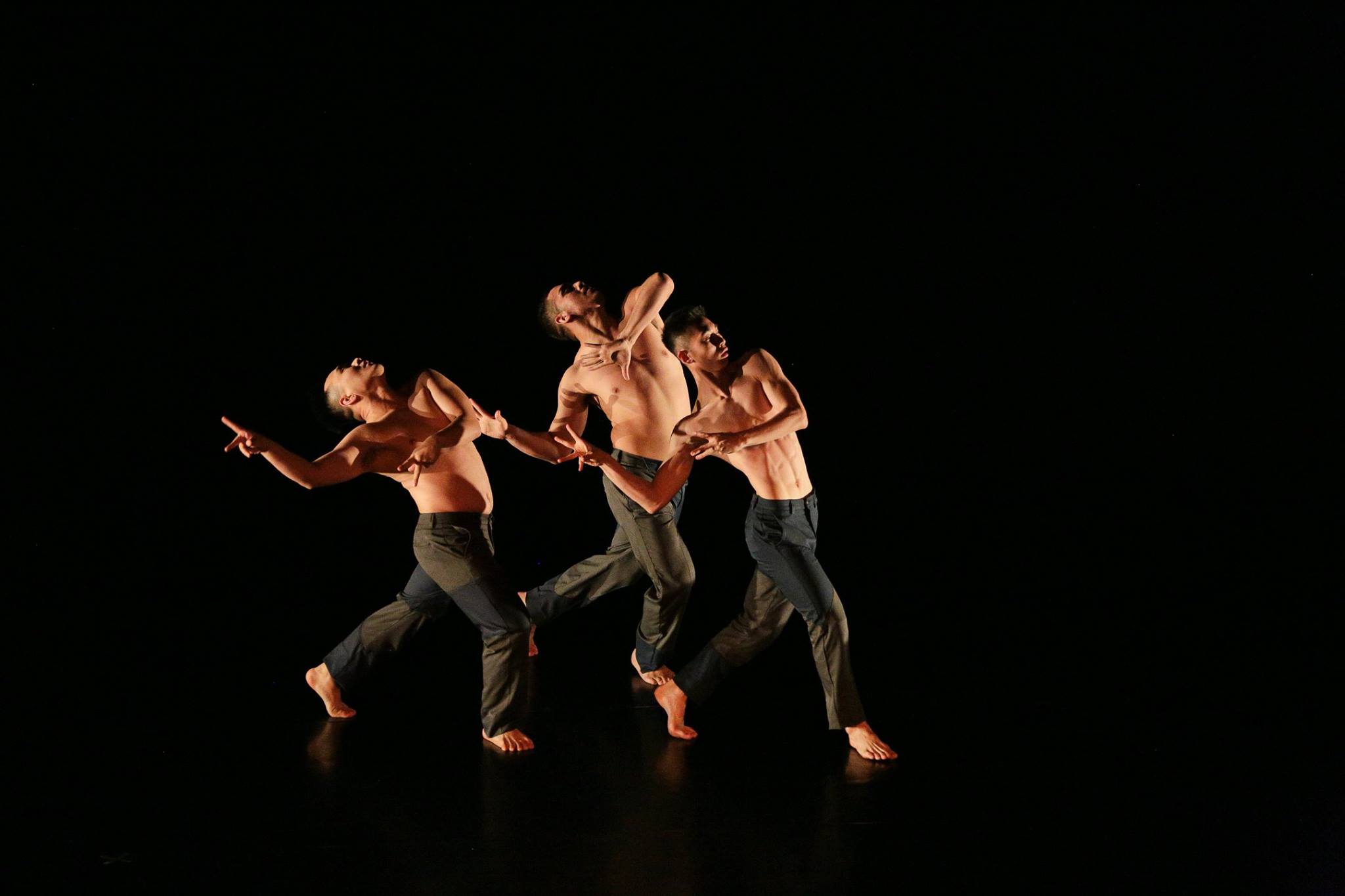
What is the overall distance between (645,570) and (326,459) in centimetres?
131

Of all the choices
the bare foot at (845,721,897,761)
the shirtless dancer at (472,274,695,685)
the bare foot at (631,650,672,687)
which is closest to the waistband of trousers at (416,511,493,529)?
the shirtless dancer at (472,274,695,685)

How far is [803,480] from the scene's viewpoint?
413 centimetres

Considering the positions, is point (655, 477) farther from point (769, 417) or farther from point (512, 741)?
point (512, 741)

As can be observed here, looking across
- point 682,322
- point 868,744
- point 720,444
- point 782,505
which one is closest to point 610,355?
point 682,322

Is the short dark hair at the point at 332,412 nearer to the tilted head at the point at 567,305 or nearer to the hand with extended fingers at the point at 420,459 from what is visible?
the hand with extended fingers at the point at 420,459

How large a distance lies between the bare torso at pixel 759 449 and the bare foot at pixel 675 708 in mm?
710

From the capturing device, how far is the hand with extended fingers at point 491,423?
4.15 meters

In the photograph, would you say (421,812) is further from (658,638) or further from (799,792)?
(658,638)

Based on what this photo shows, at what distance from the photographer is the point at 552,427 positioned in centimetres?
460

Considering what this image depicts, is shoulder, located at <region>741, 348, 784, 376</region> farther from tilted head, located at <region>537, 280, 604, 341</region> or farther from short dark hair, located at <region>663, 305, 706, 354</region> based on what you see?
tilted head, located at <region>537, 280, 604, 341</region>

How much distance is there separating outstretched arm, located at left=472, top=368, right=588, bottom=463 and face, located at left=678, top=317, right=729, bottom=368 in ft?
1.49

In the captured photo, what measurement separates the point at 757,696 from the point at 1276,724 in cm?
168

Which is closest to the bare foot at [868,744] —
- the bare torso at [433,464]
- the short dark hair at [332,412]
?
the bare torso at [433,464]

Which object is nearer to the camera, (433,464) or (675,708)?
(433,464)
